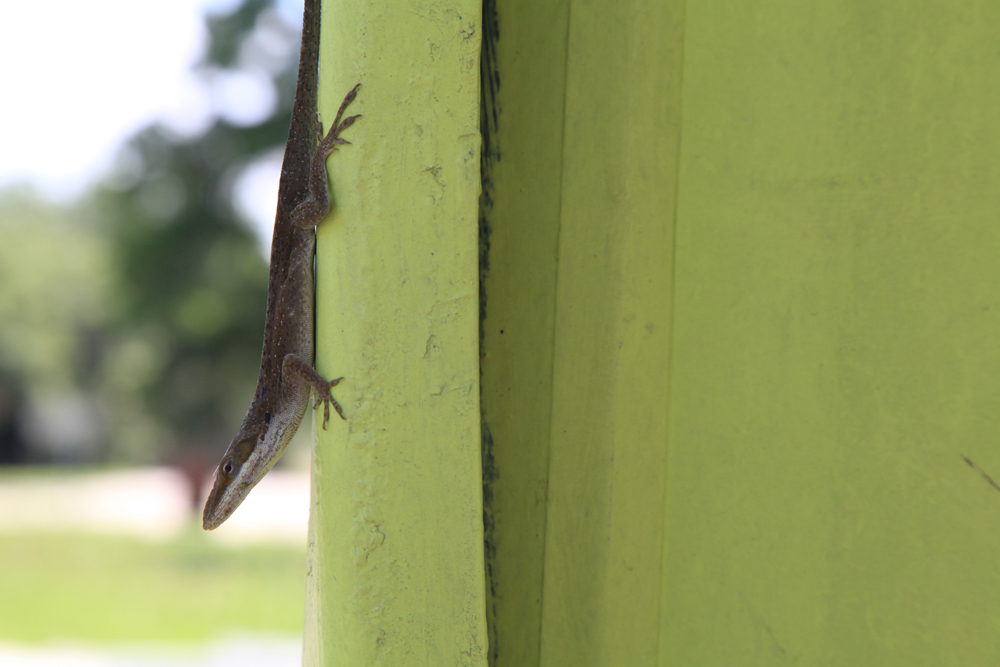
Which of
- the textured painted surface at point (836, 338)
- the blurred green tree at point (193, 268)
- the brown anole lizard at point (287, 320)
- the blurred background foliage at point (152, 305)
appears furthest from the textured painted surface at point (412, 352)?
the blurred green tree at point (193, 268)

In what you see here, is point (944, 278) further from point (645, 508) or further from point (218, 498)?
point (218, 498)

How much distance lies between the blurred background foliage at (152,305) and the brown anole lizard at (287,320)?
45.3ft

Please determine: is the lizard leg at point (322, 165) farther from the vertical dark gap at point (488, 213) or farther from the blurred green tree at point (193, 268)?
the blurred green tree at point (193, 268)

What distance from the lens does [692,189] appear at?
2.76ft

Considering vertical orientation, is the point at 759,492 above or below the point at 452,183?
below

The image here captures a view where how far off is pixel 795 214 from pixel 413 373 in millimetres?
488

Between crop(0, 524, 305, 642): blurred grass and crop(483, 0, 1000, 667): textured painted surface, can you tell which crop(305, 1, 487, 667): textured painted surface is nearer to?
crop(483, 0, 1000, 667): textured painted surface

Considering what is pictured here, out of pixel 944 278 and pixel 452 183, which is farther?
pixel 452 183

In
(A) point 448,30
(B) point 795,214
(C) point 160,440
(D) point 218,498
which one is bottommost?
(C) point 160,440

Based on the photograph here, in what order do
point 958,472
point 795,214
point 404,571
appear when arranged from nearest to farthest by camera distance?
point 958,472 < point 795,214 < point 404,571

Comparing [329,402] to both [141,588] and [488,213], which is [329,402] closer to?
[488,213]

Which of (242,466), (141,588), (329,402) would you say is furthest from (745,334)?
(141,588)

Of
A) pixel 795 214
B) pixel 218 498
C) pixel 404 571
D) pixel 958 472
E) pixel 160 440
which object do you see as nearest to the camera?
pixel 958 472

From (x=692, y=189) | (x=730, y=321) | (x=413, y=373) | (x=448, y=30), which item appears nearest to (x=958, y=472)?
(x=730, y=321)
